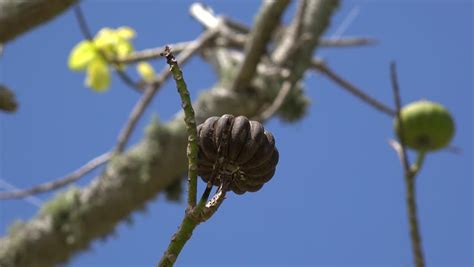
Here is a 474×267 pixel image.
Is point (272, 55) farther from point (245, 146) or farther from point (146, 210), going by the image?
point (245, 146)

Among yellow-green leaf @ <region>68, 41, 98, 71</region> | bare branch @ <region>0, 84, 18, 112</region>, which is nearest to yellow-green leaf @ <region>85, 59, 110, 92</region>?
yellow-green leaf @ <region>68, 41, 98, 71</region>

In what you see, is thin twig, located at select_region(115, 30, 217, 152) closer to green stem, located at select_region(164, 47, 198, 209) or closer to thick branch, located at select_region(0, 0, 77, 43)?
thick branch, located at select_region(0, 0, 77, 43)

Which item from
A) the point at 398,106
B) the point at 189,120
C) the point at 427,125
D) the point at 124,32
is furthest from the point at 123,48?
the point at 189,120

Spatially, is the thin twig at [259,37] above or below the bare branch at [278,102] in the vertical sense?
above

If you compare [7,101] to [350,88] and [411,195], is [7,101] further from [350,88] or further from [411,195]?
[350,88]

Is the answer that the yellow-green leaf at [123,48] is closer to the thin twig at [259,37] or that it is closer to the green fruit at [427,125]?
the thin twig at [259,37]

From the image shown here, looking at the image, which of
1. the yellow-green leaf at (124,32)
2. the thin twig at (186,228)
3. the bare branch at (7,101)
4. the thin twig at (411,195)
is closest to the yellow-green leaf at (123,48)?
the yellow-green leaf at (124,32)
